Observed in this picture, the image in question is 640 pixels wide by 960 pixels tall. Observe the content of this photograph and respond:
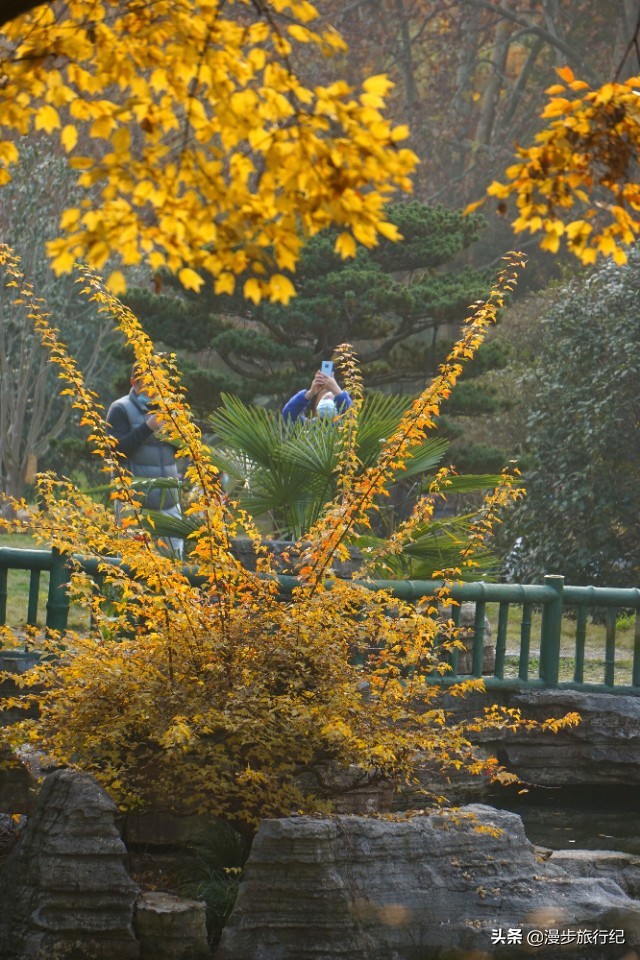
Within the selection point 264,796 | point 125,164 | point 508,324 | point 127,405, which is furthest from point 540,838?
point 508,324

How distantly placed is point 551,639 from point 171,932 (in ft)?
12.2

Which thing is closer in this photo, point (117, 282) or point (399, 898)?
point (117, 282)

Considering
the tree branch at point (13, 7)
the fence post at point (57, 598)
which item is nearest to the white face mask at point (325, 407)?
the fence post at point (57, 598)

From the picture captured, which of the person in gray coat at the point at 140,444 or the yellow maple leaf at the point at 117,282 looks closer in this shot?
the yellow maple leaf at the point at 117,282

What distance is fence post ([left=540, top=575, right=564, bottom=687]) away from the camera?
838 cm

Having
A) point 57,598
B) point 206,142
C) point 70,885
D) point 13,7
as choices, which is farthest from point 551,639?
point 13,7

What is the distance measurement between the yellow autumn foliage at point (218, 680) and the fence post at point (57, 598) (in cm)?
103

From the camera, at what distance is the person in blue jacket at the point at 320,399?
9297 millimetres

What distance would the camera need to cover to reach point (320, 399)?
9727 mm

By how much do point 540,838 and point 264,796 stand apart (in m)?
2.70

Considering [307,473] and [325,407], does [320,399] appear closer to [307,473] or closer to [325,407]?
[325,407]

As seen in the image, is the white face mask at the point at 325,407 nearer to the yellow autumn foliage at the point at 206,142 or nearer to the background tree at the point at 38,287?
the yellow autumn foliage at the point at 206,142

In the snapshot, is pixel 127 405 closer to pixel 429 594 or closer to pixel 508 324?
pixel 429 594

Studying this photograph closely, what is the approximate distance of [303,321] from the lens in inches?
566
